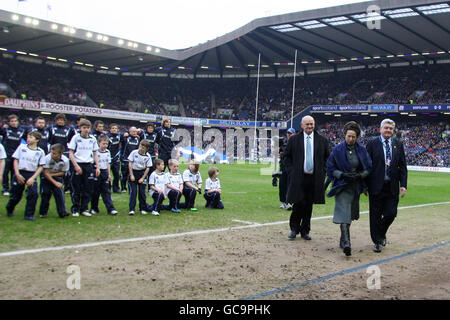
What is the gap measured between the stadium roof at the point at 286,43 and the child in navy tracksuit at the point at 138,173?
29800mm

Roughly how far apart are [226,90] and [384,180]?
→ 5704 centimetres

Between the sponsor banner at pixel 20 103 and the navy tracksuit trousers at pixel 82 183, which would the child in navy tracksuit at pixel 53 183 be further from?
the sponsor banner at pixel 20 103

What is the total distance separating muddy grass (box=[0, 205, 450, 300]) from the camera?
3.96 metres

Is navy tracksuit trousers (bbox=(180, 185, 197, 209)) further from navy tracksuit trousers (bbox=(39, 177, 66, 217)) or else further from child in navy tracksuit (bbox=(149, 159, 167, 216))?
navy tracksuit trousers (bbox=(39, 177, 66, 217))

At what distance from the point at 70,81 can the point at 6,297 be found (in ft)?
175

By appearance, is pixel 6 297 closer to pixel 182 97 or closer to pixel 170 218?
pixel 170 218

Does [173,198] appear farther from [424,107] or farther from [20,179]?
[424,107]

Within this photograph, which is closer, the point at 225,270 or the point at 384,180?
the point at 225,270

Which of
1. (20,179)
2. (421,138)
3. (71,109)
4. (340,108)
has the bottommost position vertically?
(20,179)

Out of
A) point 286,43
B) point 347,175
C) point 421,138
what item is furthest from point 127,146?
point 421,138

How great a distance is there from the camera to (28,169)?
783cm

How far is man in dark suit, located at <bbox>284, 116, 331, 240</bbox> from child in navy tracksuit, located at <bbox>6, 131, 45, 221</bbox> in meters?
4.74
